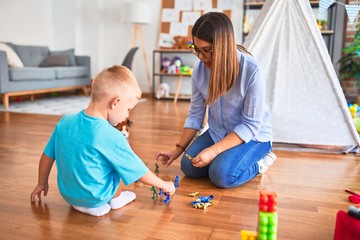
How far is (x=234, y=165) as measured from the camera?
58.4 inches

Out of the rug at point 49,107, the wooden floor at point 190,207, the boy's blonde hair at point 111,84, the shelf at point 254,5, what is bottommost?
the rug at point 49,107

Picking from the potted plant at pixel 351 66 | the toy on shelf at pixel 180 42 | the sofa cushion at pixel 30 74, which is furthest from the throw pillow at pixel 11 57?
the potted plant at pixel 351 66

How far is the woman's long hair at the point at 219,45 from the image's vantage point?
51.6 inches

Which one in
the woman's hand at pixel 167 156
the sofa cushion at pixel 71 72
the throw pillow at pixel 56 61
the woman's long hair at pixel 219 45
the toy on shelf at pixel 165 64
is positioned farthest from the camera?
the toy on shelf at pixel 165 64

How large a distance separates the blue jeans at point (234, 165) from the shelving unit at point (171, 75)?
3337 mm

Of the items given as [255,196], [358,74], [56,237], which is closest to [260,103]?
[255,196]

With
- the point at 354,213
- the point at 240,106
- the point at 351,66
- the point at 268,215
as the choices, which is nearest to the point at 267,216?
the point at 268,215

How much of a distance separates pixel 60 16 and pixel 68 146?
499cm

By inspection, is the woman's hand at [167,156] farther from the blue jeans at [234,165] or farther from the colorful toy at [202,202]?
the colorful toy at [202,202]

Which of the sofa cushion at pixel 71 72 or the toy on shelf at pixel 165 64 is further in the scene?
the toy on shelf at pixel 165 64

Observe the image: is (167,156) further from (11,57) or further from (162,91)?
(162,91)

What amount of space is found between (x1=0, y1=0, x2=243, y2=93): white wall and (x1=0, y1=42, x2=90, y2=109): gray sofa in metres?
0.39

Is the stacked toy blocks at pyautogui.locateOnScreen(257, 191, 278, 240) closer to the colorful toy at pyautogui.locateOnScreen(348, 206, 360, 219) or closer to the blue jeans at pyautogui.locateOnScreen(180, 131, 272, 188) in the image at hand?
the colorful toy at pyautogui.locateOnScreen(348, 206, 360, 219)

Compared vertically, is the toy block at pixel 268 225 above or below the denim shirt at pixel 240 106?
below
